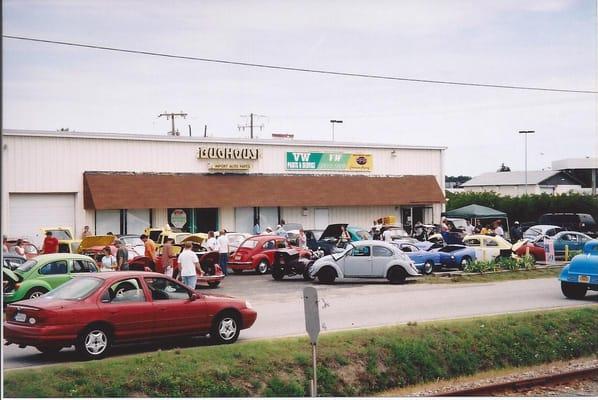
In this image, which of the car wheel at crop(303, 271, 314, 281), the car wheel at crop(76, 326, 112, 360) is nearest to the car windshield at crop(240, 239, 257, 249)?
the car wheel at crop(303, 271, 314, 281)

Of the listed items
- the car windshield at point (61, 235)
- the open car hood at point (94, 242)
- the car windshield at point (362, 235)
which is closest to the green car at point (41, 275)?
the open car hood at point (94, 242)

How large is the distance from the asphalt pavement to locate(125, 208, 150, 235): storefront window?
11.6 meters

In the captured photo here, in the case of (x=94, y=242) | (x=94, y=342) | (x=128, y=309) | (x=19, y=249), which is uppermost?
(x=94, y=242)

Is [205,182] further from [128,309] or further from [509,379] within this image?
[128,309]

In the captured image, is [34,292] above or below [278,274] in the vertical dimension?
above

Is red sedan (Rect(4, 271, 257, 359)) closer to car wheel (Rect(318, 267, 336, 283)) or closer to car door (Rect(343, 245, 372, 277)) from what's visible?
car wheel (Rect(318, 267, 336, 283))

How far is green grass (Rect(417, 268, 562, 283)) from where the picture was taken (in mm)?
28844

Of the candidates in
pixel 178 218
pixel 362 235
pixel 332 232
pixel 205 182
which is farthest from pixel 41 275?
pixel 205 182

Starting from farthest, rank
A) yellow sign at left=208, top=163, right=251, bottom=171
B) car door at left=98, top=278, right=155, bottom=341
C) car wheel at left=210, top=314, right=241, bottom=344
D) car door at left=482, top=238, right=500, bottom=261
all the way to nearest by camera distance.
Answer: yellow sign at left=208, top=163, right=251, bottom=171
car door at left=482, top=238, right=500, bottom=261
car wheel at left=210, top=314, right=241, bottom=344
car door at left=98, top=278, right=155, bottom=341

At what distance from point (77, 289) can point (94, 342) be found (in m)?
1.05

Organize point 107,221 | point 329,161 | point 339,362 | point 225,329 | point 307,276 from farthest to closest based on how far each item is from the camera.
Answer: point 329,161 < point 107,221 < point 307,276 < point 225,329 < point 339,362

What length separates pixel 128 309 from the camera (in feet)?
47.5

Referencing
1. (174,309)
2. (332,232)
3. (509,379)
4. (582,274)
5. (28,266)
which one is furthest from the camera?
(332,232)

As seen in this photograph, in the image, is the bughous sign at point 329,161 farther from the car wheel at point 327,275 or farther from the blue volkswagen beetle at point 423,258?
the car wheel at point 327,275
